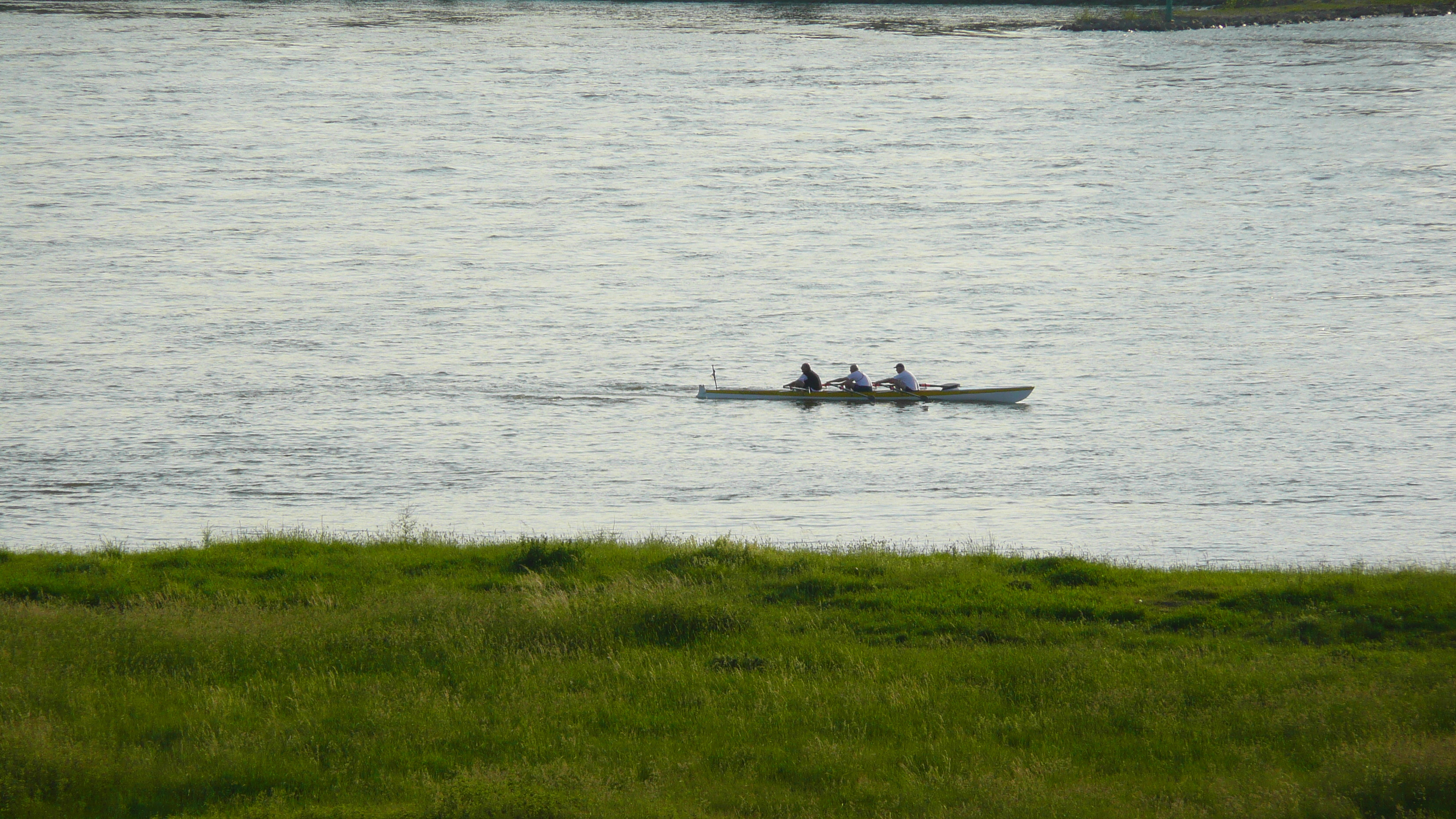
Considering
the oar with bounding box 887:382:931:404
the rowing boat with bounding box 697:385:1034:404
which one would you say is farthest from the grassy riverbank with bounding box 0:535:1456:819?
the oar with bounding box 887:382:931:404

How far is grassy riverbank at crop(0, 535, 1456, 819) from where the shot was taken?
11.0 m

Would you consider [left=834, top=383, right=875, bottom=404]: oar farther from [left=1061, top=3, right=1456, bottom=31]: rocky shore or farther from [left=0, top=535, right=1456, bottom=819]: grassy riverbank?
[left=1061, top=3, right=1456, bottom=31]: rocky shore

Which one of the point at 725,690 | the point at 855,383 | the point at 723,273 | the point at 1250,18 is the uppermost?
the point at 1250,18

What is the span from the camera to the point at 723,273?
183 ft

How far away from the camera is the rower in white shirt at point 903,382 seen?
125 ft

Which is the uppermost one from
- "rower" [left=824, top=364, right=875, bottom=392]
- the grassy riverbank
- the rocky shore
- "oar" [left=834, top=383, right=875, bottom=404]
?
the rocky shore

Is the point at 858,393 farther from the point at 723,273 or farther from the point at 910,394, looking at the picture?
the point at 723,273

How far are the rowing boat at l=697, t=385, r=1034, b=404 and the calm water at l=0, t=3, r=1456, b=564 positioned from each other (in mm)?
482

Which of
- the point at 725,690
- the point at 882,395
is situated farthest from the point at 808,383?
the point at 725,690

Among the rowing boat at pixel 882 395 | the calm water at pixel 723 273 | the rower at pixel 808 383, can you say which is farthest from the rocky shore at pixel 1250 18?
the rower at pixel 808 383

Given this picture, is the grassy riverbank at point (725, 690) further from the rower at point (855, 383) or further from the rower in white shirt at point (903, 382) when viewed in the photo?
the rower at point (855, 383)

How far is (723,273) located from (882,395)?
18.9 m

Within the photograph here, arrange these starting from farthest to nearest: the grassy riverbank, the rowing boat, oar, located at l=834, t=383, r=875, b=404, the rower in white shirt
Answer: oar, located at l=834, t=383, r=875, b=404
the rower in white shirt
the rowing boat
the grassy riverbank

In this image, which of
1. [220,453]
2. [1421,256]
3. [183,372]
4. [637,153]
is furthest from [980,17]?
[220,453]
